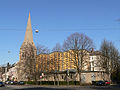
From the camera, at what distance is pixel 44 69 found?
193ft

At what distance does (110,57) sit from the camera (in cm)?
5681

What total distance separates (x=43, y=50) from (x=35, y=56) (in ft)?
10.2

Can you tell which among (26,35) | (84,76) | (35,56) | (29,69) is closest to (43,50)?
(35,56)

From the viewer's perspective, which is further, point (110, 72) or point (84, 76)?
point (84, 76)

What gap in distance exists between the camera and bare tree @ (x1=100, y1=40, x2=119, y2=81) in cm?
5647

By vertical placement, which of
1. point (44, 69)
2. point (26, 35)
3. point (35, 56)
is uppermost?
point (26, 35)

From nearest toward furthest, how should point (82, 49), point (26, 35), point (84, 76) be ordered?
point (82, 49), point (84, 76), point (26, 35)

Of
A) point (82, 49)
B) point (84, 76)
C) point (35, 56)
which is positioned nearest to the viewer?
point (82, 49)

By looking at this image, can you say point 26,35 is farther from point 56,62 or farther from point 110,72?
point 110,72

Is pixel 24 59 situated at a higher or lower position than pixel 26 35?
lower

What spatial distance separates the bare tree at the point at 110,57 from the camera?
185ft

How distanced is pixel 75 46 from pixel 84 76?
15.0 meters

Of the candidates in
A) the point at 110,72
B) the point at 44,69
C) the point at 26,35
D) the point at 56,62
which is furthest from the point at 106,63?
the point at 26,35

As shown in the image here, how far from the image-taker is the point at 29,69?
2254 inches
